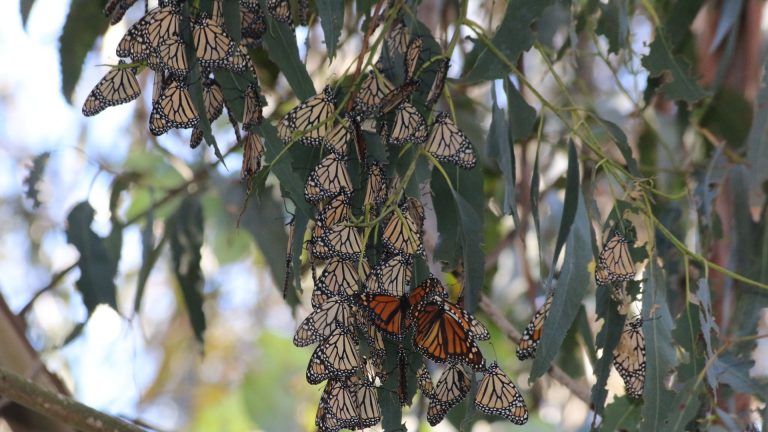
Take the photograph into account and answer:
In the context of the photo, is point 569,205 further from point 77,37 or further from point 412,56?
point 77,37

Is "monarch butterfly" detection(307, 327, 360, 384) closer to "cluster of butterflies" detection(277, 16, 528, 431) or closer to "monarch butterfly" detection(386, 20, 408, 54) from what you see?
"cluster of butterflies" detection(277, 16, 528, 431)

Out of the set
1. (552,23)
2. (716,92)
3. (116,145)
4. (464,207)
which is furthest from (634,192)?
(116,145)

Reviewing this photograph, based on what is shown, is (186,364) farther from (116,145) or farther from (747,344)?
(747,344)

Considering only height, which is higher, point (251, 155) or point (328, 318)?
point (251, 155)

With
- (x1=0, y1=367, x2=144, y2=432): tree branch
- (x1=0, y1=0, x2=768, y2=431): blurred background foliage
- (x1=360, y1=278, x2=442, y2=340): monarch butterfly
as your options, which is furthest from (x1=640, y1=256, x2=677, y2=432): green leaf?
(x1=0, y1=367, x2=144, y2=432): tree branch

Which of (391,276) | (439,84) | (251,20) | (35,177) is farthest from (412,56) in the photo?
(35,177)

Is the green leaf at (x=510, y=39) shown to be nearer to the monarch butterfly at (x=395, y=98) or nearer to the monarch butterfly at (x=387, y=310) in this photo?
the monarch butterfly at (x=395, y=98)

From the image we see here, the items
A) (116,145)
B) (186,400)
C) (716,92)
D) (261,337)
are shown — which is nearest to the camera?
(716,92)
